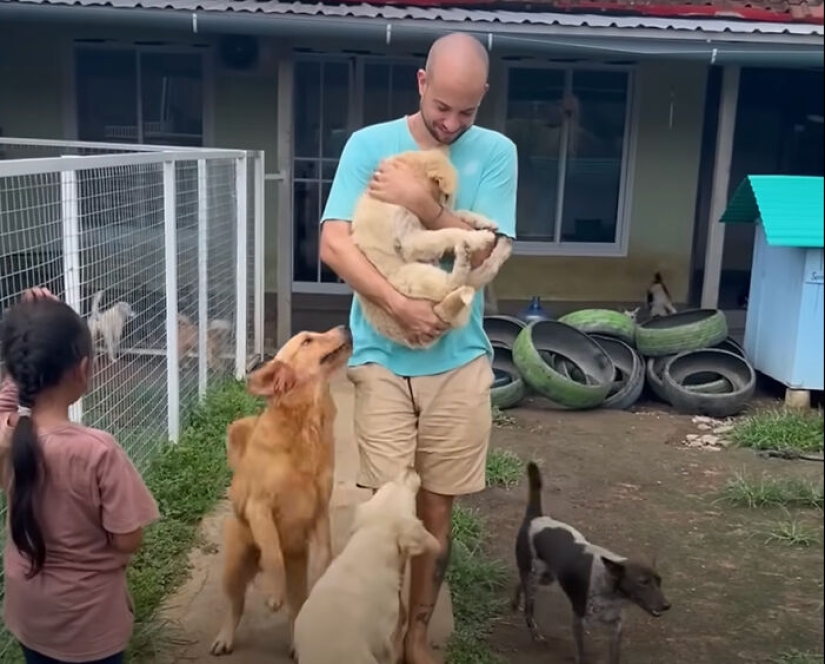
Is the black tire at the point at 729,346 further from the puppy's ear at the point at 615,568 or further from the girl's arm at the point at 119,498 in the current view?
the girl's arm at the point at 119,498

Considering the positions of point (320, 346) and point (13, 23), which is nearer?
point (320, 346)

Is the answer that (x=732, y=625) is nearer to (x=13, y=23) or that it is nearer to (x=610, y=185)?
(x=610, y=185)

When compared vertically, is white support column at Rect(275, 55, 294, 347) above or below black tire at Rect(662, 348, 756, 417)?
above

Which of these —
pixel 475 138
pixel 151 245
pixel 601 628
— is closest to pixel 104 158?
pixel 151 245

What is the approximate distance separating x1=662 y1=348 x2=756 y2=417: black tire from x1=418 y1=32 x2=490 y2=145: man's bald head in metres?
4.81

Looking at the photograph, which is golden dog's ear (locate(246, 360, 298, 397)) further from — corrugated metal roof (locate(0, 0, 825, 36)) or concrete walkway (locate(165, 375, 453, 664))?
corrugated metal roof (locate(0, 0, 825, 36))

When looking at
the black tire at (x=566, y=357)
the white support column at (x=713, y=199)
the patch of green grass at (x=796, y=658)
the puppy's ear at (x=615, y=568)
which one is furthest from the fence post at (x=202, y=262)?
the white support column at (x=713, y=199)

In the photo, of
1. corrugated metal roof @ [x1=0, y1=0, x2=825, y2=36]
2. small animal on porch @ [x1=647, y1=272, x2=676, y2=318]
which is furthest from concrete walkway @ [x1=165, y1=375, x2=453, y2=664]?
small animal on porch @ [x1=647, y1=272, x2=676, y2=318]

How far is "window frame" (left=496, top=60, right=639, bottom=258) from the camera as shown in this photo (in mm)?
10516

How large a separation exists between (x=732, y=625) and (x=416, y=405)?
74.1 inches

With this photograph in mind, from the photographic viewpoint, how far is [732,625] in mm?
3906

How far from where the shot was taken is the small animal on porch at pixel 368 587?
108 inches

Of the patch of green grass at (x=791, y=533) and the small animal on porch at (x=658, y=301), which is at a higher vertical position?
the small animal on porch at (x=658, y=301)

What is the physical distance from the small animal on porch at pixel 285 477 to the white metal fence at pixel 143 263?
0.86 m
